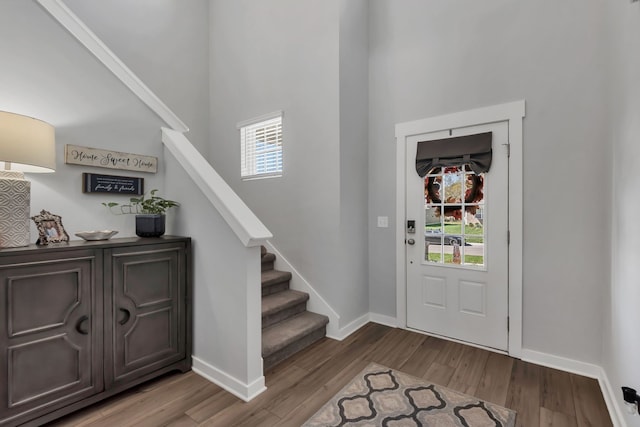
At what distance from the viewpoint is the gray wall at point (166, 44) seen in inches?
136

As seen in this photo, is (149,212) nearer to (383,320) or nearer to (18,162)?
(18,162)

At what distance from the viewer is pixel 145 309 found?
2062 millimetres

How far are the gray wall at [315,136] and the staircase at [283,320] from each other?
0.24 metres

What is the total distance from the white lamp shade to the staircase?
1.89 m

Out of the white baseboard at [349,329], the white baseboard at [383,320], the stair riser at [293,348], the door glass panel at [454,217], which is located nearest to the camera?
the stair riser at [293,348]

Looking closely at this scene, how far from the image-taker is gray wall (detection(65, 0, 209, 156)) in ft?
11.3

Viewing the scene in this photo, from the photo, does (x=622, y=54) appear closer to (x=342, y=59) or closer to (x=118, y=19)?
(x=342, y=59)

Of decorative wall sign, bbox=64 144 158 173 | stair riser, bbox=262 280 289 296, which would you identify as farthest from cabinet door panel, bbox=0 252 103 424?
stair riser, bbox=262 280 289 296

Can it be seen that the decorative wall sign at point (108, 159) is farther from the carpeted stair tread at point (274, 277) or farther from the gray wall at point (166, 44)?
the gray wall at point (166, 44)

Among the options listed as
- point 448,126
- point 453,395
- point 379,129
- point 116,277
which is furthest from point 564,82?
point 116,277

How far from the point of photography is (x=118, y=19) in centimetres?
351

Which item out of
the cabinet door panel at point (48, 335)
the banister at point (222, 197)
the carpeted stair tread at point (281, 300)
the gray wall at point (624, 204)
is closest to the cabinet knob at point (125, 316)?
the cabinet door panel at point (48, 335)

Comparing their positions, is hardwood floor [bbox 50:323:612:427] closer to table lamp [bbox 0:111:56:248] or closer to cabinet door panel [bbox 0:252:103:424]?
cabinet door panel [bbox 0:252:103:424]

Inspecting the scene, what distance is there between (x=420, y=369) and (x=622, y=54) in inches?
101
